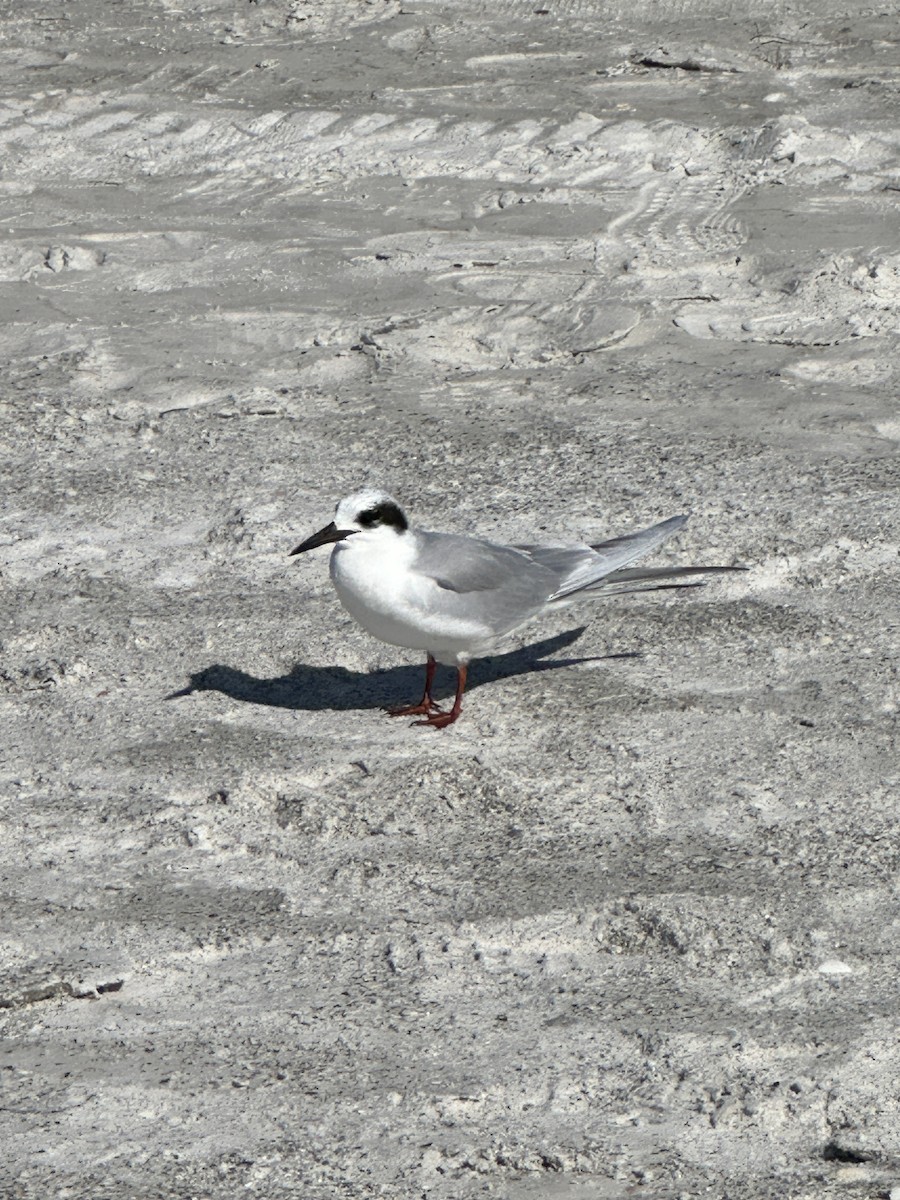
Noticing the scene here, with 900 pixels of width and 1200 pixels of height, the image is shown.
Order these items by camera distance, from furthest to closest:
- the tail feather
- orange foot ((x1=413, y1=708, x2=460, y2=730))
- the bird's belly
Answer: the tail feather → orange foot ((x1=413, y1=708, x2=460, y2=730)) → the bird's belly

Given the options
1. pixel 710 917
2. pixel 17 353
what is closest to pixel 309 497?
pixel 17 353

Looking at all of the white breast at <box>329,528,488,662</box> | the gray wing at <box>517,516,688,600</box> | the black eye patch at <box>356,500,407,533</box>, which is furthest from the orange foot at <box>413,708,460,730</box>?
the black eye patch at <box>356,500,407,533</box>

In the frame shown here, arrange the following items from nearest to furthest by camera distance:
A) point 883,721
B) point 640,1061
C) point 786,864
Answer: point 640,1061 < point 786,864 < point 883,721

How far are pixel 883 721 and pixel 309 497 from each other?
1.89 m

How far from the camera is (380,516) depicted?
3.84m

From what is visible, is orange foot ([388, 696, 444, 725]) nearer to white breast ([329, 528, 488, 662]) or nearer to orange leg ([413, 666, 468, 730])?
orange leg ([413, 666, 468, 730])

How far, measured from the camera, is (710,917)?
3234 mm

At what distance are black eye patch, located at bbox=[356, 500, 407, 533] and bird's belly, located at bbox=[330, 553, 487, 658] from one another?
0.08 meters

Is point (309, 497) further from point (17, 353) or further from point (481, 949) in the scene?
point (481, 949)

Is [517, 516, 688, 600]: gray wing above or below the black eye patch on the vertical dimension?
below

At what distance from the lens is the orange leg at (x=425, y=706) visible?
4.06 meters

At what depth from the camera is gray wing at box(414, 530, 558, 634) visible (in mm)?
3891

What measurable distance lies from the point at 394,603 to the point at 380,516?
203 mm

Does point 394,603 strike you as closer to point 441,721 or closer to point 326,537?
point 326,537
